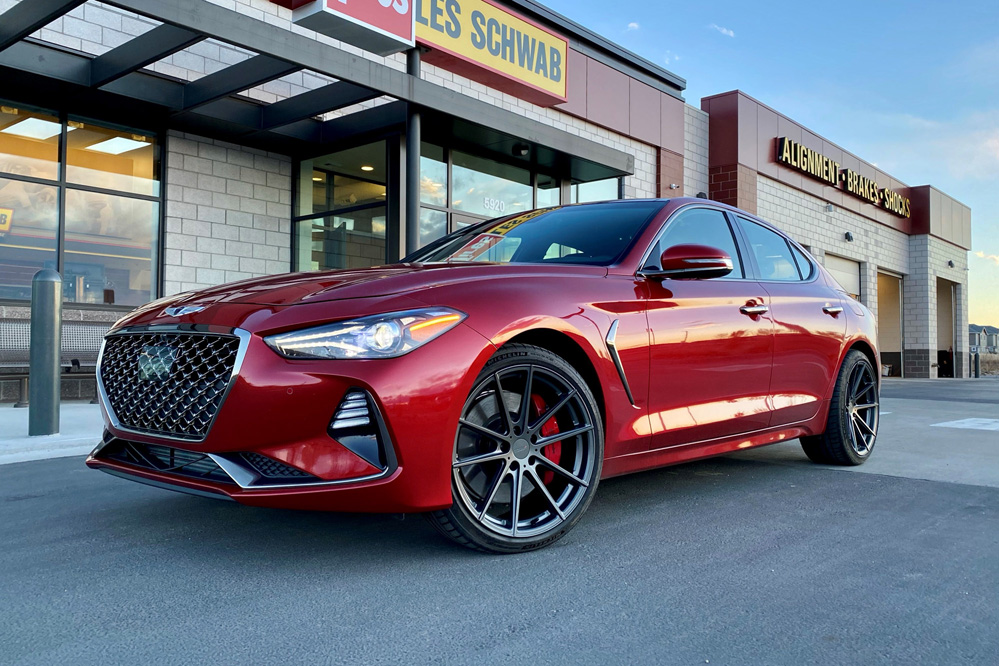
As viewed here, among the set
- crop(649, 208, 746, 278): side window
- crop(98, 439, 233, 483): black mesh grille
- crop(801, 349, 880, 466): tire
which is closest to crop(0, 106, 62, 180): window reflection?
crop(98, 439, 233, 483): black mesh grille

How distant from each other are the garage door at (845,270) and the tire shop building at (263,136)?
11560 mm

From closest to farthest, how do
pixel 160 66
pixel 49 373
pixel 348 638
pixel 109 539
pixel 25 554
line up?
1. pixel 348 638
2. pixel 25 554
3. pixel 109 539
4. pixel 49 373
5. pixel 160 66

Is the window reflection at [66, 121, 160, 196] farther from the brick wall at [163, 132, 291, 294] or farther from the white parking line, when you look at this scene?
the white parking line

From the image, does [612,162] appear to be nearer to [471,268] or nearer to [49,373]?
[49,373]

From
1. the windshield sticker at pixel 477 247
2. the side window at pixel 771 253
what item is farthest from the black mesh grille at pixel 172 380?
the side window at pixel 771 253

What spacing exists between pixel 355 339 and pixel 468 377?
41cm

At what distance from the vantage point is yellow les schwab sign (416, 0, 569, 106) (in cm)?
1168

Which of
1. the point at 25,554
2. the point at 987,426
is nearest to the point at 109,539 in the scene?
the point at 25,554

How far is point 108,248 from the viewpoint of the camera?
10.4 m

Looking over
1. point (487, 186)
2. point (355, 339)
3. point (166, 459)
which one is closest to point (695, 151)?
point (487, 186)

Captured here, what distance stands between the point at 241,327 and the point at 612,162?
1188 cm

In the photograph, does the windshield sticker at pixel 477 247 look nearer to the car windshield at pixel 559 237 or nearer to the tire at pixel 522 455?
the car windshield at pixel 559 237

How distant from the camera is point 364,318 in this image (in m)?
2.67

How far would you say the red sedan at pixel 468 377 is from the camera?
2621 mm
